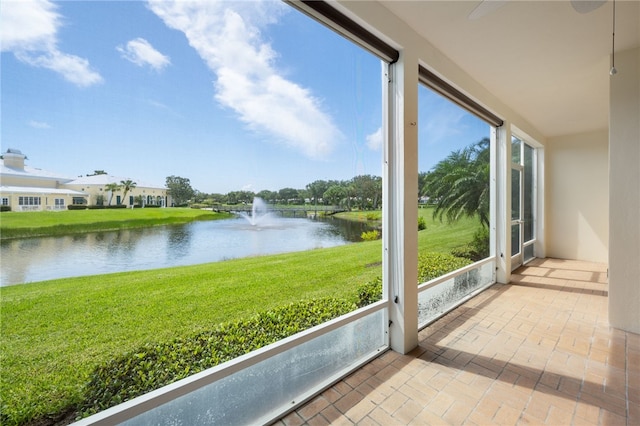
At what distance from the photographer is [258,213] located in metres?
1.88

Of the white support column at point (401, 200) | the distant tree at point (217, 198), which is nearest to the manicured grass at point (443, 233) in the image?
the white support column at point (401, 200)

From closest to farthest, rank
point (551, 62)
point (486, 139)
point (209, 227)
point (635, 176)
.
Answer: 1. point (209, 227)
2. point (635, 176)
3. point (551, 62)
4. point (486, 139)

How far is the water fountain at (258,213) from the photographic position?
1851mm

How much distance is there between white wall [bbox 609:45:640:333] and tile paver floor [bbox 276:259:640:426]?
0.29 meters

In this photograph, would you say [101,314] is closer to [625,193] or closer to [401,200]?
[401,200]

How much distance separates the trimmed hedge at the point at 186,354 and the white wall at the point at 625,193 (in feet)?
10.4

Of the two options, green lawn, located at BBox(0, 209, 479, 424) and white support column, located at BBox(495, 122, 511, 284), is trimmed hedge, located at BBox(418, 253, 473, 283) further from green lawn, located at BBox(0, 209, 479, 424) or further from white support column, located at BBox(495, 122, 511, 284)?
green lawn, located at BBox(0, 209, 479, 424)

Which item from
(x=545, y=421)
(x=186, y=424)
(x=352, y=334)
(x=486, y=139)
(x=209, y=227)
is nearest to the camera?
(x=186, y=424)

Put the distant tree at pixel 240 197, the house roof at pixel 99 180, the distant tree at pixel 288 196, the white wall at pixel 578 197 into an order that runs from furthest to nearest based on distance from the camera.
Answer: the white wall at pixel 578 197
the distant tree at pixel 288 196
the distant tree at pixel 240 197
the house roof at pixel 99 180

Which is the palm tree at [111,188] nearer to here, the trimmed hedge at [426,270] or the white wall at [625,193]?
the trimmed hedge at [426,270]

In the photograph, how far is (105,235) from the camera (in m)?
1.38

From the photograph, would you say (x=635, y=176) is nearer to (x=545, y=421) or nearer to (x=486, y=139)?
(x=486, y=139)

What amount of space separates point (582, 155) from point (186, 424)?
808 centimetres

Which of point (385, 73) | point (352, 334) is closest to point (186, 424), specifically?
point (352, 334)
